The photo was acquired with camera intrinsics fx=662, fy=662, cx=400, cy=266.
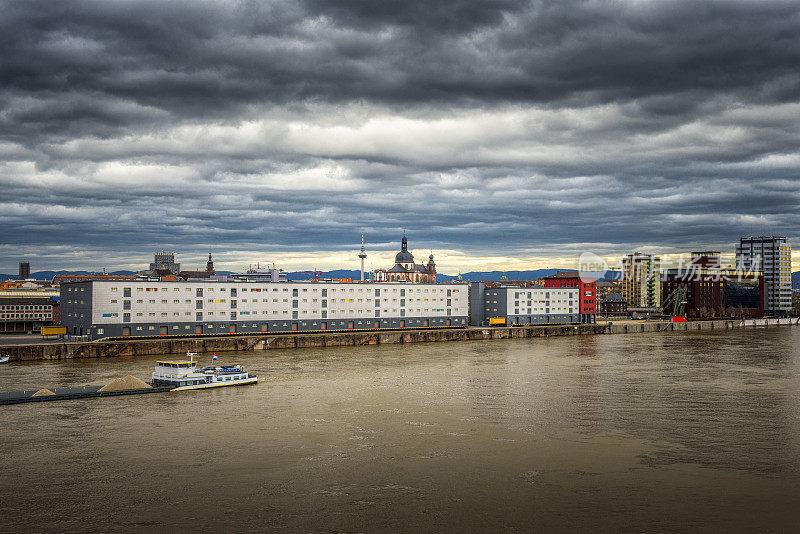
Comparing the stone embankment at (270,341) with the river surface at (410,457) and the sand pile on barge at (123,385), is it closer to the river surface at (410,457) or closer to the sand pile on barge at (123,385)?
the river surface at (410,457)

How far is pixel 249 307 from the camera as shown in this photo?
96688 mm

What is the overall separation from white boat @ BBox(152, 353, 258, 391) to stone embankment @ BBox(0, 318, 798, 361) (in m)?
25.7

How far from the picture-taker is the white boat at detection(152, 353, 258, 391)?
5166 centimetres

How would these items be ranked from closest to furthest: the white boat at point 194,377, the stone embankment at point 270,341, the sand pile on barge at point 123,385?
the sand pile on barge at point 123,385, the white boat at point 194,377, the stone embankment at point 270,341

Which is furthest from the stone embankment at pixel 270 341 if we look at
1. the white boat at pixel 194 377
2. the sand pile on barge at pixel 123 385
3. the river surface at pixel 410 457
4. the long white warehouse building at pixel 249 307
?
the sand pile on barge at pixel 123 385

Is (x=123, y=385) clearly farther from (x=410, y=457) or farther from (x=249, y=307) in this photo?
(x=249, y=307)

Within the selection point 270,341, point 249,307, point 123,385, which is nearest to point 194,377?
point 123,385

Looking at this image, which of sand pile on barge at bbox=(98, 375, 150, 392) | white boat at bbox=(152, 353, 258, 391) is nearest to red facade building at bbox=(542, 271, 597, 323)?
white boat at bbox=(152, 353, 258, 391)

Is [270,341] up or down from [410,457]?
up

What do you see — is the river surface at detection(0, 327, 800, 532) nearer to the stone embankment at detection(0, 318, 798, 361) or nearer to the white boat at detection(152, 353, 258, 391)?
the white boat at detection(152, 353, 258, 391)

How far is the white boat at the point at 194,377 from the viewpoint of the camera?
169 ft

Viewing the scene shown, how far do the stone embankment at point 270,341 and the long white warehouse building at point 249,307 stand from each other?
4957 mm

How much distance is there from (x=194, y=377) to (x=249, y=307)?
4499 cm

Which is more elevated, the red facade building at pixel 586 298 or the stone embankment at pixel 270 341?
the red facade building at pixel 586 298
